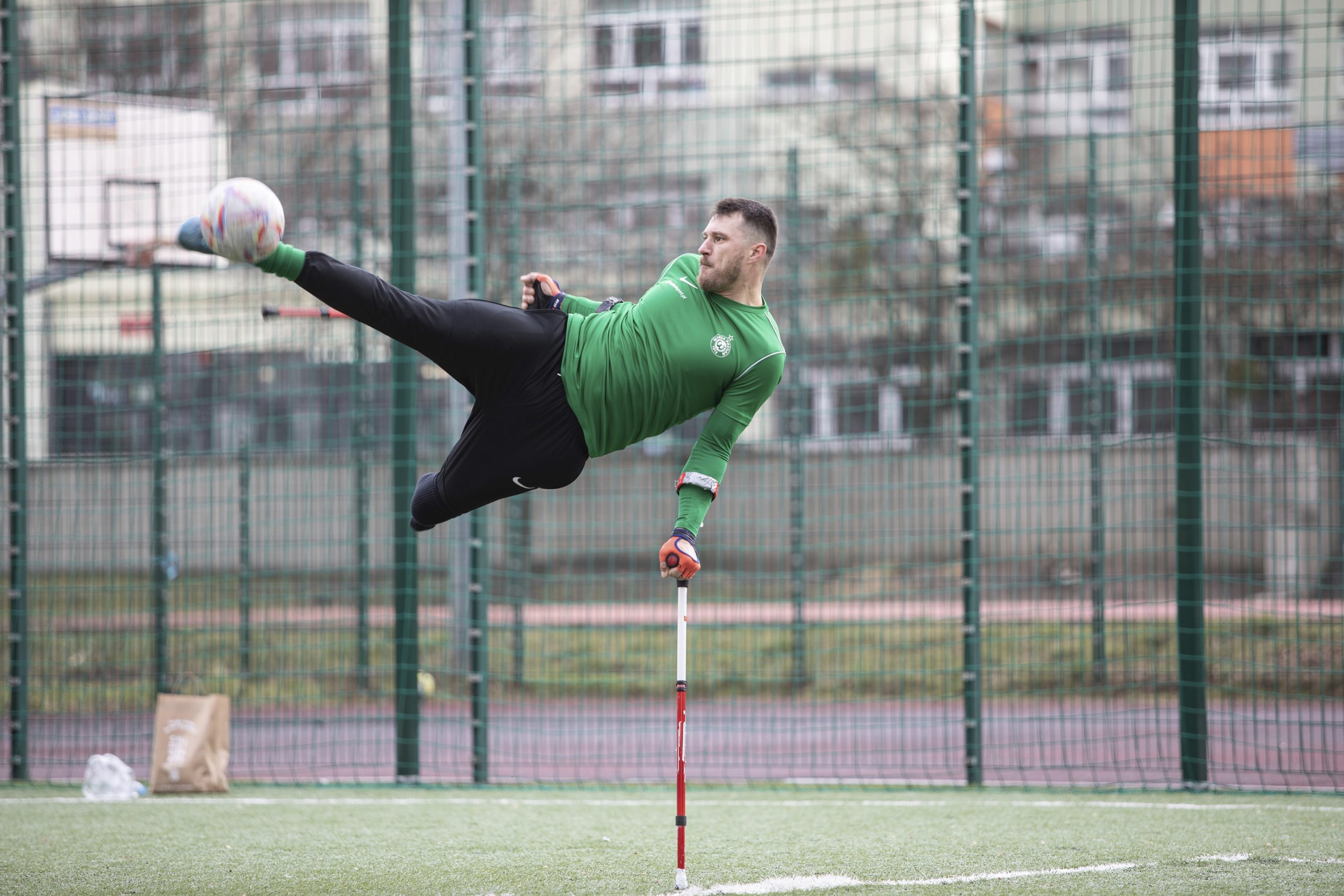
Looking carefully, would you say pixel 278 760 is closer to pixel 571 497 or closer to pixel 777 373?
pixel 571 497

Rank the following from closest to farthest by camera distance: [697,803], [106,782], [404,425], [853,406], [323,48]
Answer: [697,803]
[106,782]
[404,425]
[853,406]
[323,48]

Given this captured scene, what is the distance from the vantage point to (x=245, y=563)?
27.7ft

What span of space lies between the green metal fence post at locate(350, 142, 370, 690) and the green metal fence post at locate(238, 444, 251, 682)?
73 centimetres

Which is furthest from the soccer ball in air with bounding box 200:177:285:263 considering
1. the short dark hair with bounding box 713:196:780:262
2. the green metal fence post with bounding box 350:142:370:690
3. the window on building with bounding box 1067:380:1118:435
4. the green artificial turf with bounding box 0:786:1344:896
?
the window on building with bounding box 1067:380:1118:435

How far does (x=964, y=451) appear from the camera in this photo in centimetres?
651

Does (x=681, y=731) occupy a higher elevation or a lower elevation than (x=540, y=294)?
lower

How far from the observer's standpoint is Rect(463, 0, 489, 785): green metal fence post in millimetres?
6633

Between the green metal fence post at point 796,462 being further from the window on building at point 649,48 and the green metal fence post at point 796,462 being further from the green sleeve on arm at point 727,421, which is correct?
the green sleeve on arm at point 727,421

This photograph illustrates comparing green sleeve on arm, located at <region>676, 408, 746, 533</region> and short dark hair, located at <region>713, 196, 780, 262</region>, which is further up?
short dark hair, located at <region>713, 196, 780, 262</region>

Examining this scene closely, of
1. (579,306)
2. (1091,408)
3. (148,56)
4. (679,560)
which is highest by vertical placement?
(148,56)

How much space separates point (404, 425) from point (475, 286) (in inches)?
34.9

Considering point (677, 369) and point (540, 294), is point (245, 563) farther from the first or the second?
point (677, 369)

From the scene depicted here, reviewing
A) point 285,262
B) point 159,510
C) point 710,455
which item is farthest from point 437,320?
point 159,510

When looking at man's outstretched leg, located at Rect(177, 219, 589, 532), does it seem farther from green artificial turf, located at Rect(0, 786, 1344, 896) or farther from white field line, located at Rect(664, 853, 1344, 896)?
white field line, located at Rect(664, 853, 1344, 896)
